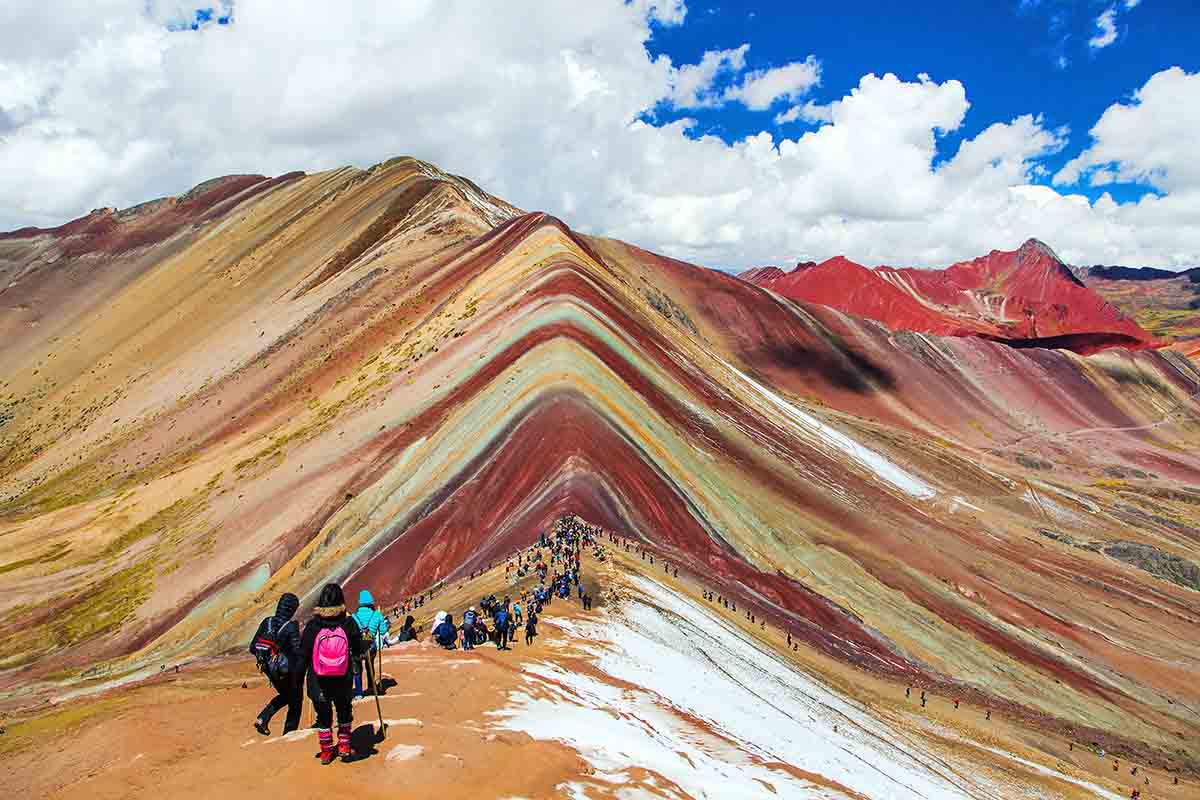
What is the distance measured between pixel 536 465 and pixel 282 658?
21241mm

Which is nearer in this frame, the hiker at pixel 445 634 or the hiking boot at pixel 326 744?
the hiking boot at pixel 326 744

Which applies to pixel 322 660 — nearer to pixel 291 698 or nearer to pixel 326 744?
pixel 326 744

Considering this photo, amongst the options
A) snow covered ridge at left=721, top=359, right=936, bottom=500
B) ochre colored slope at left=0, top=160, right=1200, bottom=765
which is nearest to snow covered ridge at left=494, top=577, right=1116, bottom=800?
ochre colored slope at left=0, top=160, right=1200, bottom=765

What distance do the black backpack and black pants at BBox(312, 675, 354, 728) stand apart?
1.03 m

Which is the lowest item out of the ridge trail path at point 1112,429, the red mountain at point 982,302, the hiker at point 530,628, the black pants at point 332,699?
the hiker at point 530,628

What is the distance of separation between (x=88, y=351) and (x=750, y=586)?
303 feet

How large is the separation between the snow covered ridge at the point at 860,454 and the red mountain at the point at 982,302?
92.4 meters

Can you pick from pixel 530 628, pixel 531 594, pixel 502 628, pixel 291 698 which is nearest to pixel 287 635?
pixel 291 698

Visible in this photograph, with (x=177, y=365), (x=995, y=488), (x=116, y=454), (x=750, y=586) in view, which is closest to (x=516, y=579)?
(x=750, y=586)

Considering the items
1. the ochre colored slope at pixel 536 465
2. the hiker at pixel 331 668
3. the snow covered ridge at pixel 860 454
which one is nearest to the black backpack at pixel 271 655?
the hiker at pixel 331 668

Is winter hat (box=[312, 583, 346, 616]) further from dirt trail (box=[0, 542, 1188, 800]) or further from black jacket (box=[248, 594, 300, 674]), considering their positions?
dirt trail (box=[0, 542, 1188, 800])

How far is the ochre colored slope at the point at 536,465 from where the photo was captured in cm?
3053

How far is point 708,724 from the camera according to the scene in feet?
46.4

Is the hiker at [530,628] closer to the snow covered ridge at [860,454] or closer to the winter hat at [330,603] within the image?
the winter hat at [330,603]
